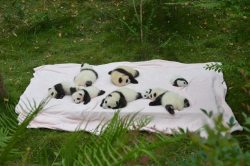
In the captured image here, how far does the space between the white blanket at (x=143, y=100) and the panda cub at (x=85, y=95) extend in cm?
6

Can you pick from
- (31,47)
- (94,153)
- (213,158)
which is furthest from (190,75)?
(213,158)

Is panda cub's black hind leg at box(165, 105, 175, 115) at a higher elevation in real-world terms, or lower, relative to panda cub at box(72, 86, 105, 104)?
lower

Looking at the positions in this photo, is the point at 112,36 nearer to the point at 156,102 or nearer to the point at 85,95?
the point at 85,95

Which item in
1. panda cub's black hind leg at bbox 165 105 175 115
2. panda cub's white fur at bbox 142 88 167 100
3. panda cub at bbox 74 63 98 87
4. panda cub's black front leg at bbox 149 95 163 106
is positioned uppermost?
panda cub at bbox 74 63 98 87

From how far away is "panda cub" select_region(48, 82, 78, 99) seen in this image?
213 inches

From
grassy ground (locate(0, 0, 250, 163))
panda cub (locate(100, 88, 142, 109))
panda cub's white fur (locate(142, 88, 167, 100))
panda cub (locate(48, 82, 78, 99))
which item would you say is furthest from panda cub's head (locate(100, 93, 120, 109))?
grassy ground (locate(0, 0, 250, 163))

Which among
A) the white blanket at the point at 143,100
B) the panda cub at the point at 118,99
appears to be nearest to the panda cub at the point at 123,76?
the white blanket at the point at 143,100

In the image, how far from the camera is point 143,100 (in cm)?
520

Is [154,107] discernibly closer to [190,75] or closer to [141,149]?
[190,75]

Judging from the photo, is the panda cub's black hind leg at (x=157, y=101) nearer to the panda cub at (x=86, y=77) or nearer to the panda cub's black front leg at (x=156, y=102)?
the panda cub's black front leg at (x=156, y=102)

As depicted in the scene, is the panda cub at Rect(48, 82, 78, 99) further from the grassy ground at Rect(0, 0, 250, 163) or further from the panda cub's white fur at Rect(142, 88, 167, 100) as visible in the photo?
the panda cub's white fur at Rect(142, 88, 167, 100)

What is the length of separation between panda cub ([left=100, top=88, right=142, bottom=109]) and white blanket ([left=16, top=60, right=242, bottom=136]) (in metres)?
0.06

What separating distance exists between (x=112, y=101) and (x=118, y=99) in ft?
0.23

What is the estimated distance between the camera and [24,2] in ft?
27.7
